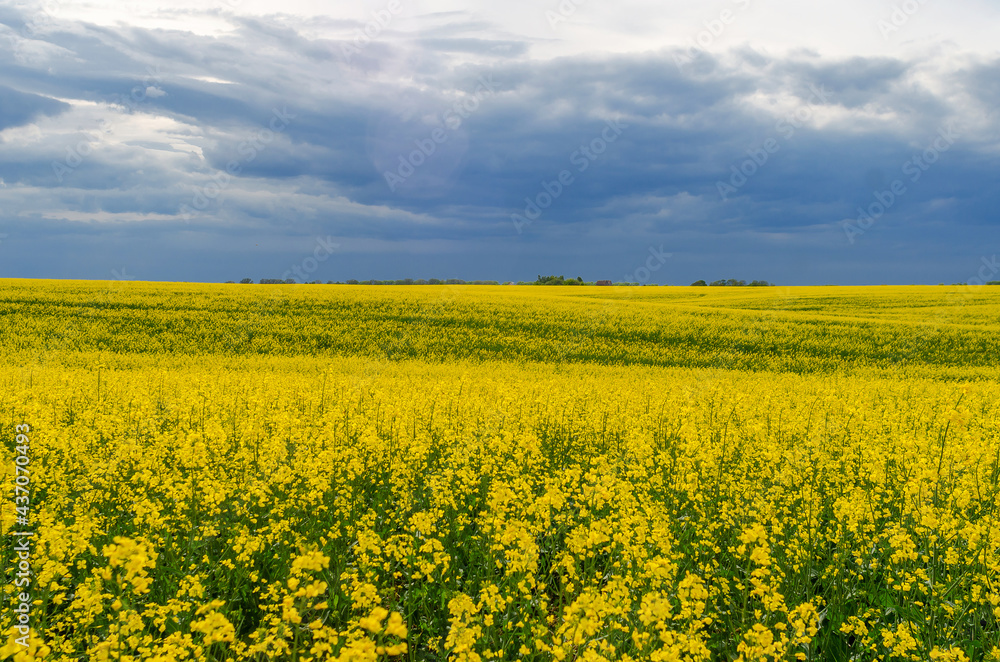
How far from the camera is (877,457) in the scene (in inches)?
249

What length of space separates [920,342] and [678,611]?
29.0 metres

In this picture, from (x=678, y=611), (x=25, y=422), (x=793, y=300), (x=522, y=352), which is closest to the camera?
(x=678, y=611)

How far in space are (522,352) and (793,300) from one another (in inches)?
1225

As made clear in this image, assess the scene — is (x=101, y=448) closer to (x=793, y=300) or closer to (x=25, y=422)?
(x=25, y=422)

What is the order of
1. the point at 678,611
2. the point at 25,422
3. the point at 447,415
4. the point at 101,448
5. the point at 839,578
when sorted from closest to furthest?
the point at 678,611 → the point at 839,578 → the point at 101,448 → the point at 25,422 → the point at 447,415

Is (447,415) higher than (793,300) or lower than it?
lower

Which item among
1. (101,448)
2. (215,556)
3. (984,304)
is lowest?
(215,556)

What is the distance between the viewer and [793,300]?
145ft

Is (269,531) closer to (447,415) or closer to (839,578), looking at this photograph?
(447,415)

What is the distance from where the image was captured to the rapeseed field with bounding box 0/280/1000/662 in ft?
11.4

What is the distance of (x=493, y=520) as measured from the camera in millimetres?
4371

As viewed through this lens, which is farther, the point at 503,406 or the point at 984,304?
the point at 984,304

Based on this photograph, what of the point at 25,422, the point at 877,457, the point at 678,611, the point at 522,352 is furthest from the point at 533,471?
the point at 522,352

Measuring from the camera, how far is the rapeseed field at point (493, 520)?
137 inches
